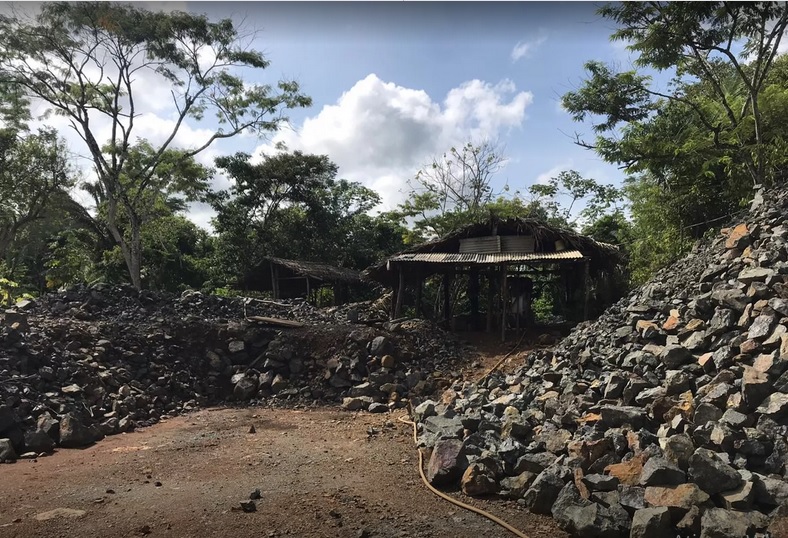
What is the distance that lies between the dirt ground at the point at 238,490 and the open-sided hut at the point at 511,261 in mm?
6735

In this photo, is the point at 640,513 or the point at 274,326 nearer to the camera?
the point at 640,513

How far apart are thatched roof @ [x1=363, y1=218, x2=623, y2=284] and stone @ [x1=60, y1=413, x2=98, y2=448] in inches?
349

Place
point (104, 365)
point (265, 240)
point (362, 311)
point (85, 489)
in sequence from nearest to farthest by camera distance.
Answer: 1. point (85, 489)
2. point (104, 365)
3. point (362, 311)
4. point (265, 240)

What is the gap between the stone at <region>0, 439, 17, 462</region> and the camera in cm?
684

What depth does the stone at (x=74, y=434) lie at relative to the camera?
7.57m

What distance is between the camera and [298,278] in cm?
2131

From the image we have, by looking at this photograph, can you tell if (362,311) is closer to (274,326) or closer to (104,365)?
(274,326)

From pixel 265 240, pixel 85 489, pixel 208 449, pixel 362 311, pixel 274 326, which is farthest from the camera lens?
pixel 265 240

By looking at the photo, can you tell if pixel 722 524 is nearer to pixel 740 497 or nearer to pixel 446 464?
pixel 740 497

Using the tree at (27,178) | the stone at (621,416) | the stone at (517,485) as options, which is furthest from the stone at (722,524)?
the tree at (27,178)

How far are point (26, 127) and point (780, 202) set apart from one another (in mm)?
22382

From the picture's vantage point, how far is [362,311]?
17297 millimetres

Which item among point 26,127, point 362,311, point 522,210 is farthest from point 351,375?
point 26,127

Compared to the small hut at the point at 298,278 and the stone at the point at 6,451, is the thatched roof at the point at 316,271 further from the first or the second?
the stone at the point at 6,451
